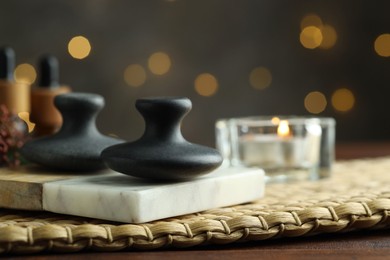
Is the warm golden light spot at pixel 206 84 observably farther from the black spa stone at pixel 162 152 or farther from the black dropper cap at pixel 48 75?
the black spa stone at pixel 162 152

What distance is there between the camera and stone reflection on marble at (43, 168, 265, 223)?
1.75 ft

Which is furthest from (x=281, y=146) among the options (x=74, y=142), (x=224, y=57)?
(x=224, y=57)

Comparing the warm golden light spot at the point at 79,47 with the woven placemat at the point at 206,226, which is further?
the warm golden light spot at the point at 79,47

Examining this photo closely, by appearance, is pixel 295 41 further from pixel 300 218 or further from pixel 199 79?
pixel 300 218

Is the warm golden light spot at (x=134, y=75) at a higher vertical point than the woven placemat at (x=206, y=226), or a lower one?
higher

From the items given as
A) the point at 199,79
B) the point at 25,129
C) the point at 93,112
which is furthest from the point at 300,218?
the point at 199,79

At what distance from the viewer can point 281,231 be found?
0.54 meters

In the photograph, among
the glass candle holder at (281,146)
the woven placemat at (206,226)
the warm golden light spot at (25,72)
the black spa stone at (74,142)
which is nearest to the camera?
the woven placemat at (206,226)

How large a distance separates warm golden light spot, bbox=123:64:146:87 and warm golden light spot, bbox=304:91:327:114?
0.49 meters

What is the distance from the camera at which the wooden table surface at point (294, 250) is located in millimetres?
498

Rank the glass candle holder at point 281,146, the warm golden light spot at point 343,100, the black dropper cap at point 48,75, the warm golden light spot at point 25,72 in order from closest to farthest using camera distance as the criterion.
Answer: the glass candle holder at point 281,146, the black dropper cap at point 48,75, the warm golden light spot at point 25,72, the warm golden light spot at point 343,100

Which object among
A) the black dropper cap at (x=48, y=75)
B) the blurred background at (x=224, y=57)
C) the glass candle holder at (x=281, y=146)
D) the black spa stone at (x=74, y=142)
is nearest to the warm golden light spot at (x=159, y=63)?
the blurred background at (x=224, y=57)

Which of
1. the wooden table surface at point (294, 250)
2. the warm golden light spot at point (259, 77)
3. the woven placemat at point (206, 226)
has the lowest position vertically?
the wooden table surface at point (294, 250)

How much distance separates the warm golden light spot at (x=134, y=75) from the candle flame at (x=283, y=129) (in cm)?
115
